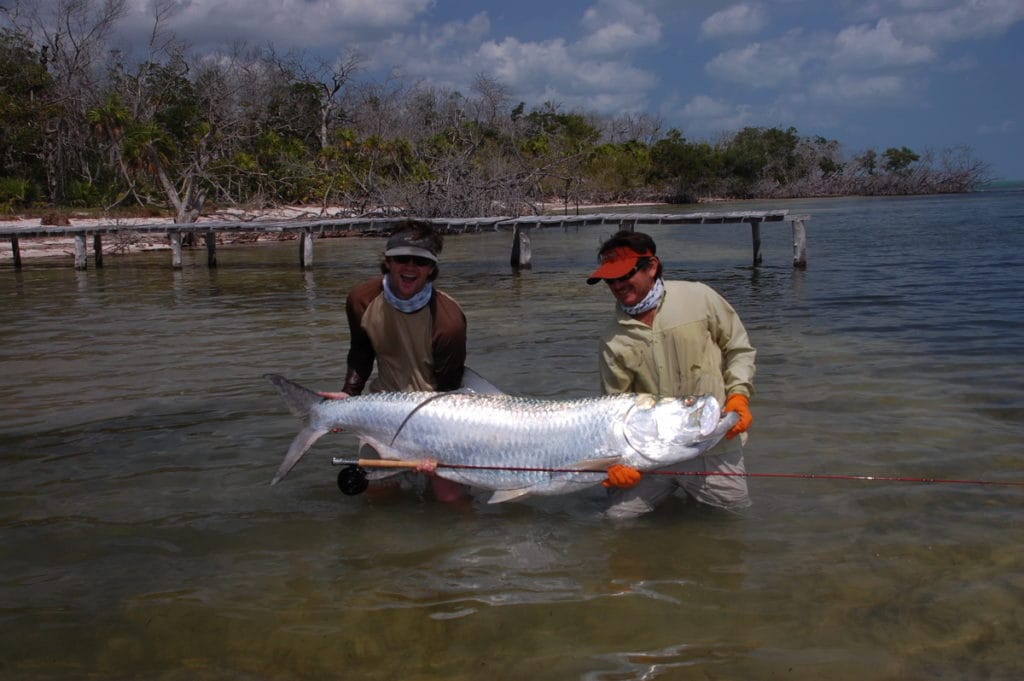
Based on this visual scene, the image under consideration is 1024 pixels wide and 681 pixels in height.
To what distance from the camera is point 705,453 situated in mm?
4715

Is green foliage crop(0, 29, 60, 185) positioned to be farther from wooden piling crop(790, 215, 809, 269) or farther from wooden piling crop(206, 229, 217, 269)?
wooden piling crop(790, 215, 809, 269)

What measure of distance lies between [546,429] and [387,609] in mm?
1172

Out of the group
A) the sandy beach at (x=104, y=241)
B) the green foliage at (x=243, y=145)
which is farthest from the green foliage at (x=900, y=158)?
the sandy beach at (x=104, y=241)

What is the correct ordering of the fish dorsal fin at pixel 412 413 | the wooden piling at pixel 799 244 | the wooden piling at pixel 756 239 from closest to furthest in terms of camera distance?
the fish dorsal fin at pixel 412 413, the wooden piling at pixel 799 244, the wooden piling at pixel 756 239

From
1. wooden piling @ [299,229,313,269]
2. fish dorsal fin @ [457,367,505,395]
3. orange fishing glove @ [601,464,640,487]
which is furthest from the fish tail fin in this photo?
wooden piling @ [299,229,313,269]

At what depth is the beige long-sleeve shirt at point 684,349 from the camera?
15.0 ft

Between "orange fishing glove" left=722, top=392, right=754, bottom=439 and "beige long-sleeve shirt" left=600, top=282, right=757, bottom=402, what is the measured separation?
111 millimetres

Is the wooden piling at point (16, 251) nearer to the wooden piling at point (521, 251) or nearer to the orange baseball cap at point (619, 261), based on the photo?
the wooden piling at point (521, 251)

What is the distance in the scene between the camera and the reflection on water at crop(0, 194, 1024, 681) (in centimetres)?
383

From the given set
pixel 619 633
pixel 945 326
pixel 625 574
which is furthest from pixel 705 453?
pixel 945 326

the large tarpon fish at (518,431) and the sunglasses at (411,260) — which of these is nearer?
the large tarpon fish at (518,431)

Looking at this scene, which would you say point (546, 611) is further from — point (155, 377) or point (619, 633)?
point (155, 377)

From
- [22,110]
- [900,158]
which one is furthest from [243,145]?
[900,158]

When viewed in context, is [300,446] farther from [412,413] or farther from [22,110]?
[22,110]
